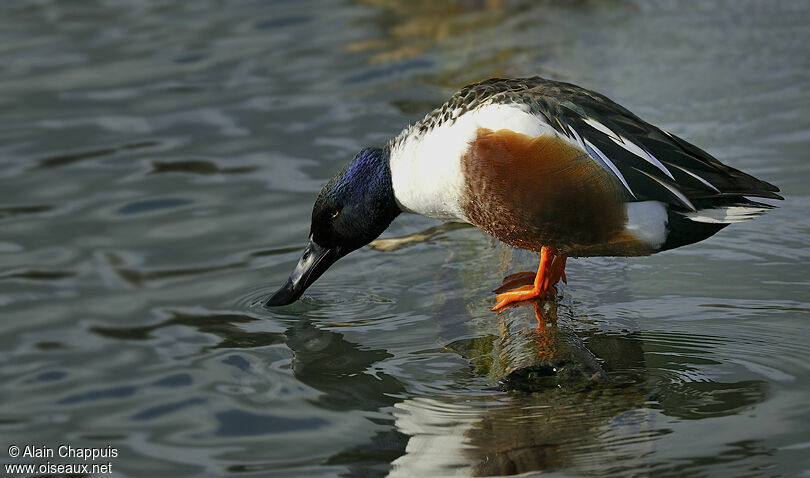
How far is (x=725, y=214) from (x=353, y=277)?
5.55 feet

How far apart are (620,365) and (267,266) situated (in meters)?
1.94

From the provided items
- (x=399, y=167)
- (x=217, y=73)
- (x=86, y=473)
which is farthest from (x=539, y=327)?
(x=217, y=73)

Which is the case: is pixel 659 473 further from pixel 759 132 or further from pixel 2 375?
pixel 759 132

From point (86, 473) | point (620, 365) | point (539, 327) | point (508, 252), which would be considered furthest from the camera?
point (508, 252)

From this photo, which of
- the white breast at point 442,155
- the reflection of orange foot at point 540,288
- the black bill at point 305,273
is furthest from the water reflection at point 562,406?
the black bill at point 305,273

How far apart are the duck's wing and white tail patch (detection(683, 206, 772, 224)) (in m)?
0.02

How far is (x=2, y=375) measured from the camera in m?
4.05

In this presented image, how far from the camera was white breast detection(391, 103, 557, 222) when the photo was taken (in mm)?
3887

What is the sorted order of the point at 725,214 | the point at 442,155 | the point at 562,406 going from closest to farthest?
the point at 562,406
the point at 725,214
the point at 442,155

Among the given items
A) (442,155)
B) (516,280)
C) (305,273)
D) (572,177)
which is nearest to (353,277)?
(305,273)

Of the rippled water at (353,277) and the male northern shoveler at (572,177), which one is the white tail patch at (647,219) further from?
the rippled water at (353,277)

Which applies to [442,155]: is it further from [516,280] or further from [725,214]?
[725,214]

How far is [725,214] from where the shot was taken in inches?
151

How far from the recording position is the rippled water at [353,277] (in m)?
3.35
